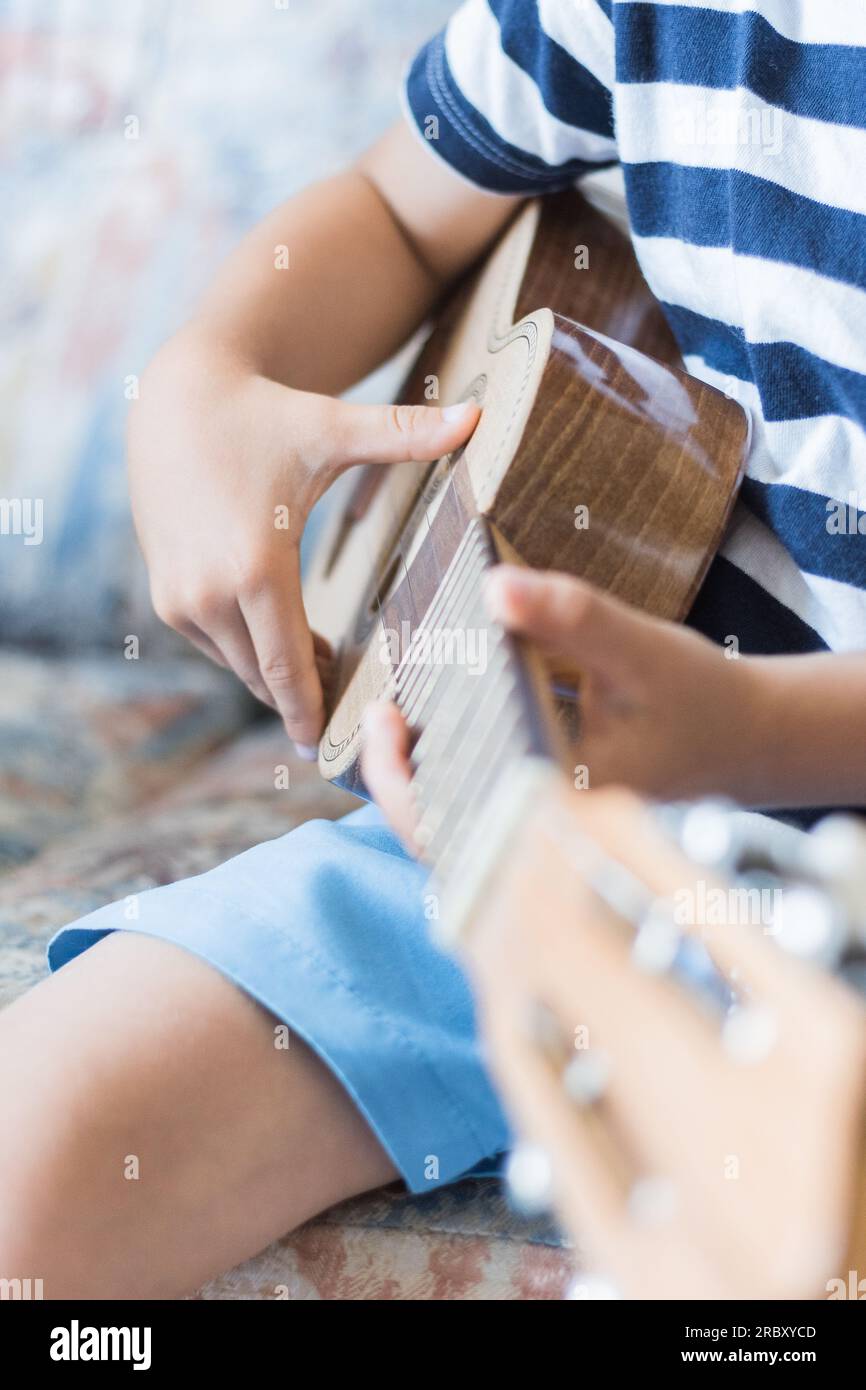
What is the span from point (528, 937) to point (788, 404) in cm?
35

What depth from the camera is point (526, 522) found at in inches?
18.6

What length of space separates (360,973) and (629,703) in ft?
0.64

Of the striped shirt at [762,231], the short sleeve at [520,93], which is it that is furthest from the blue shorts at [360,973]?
the short sleeve at [520,93]

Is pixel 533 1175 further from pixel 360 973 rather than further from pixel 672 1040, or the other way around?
pixel 360 973

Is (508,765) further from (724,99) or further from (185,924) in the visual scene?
(724,99)

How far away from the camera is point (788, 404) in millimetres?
537

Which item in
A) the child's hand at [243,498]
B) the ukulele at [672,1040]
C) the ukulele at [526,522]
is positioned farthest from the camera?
the child's hand at [243,498]

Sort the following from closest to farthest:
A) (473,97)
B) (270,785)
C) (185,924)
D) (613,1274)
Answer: (613,1274) → (185,924) → (473,97) → (270,785)

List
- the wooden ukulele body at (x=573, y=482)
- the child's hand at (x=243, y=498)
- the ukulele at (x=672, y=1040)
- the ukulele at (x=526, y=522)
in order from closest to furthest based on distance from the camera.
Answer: the ukulele at (x=672, y=1040), the ukulele at (x=526, y=522), the wooden ukulele body at (x=573, y=482), the child's hand at (x=243, y=498)

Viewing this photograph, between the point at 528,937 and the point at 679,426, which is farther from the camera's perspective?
the point at 679,426

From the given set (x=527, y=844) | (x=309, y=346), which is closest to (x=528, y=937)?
(x=527, y=844)

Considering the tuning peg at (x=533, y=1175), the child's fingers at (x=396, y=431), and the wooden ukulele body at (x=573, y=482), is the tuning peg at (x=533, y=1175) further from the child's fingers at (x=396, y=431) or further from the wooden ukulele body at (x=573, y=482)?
the child's fingers at (x=396, y=431)

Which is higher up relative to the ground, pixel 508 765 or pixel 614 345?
pixel 614 345

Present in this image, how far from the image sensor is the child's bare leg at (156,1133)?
1.44 ft
